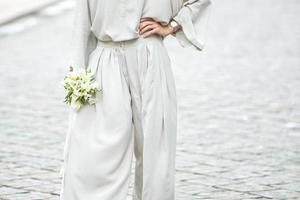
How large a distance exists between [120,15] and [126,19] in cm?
4

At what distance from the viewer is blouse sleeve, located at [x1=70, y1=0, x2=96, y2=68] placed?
552 centimetres

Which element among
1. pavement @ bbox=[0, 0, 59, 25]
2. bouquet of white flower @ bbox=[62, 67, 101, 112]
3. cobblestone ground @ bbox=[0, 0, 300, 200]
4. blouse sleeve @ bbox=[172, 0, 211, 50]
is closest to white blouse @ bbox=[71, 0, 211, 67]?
blouse sleeve @ bbox=[172, 0, 211, 50]

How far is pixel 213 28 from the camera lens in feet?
58.5

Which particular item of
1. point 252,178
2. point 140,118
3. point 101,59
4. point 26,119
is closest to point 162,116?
point 140,118

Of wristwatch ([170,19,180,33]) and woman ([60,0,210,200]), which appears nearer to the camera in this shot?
woman ([60,0,210,200])

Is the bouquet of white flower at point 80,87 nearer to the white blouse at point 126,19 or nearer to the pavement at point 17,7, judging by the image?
the white blouse at point 126,19

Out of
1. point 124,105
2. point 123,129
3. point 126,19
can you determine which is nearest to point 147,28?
point 126,19

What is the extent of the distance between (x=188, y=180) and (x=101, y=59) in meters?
2.39

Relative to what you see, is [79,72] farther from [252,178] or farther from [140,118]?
[252,178]

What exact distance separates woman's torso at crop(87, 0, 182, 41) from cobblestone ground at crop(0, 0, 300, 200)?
1.96m

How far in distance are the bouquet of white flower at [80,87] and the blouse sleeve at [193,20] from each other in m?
0.57

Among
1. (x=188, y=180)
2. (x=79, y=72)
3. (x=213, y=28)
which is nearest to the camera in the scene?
(x=79, y=72)

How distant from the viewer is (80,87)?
543cm

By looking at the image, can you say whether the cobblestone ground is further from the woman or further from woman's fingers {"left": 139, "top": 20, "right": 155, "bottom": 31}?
woman's fingers {"left": 139, "top": 20, "right": 155, "bottom": 31}
